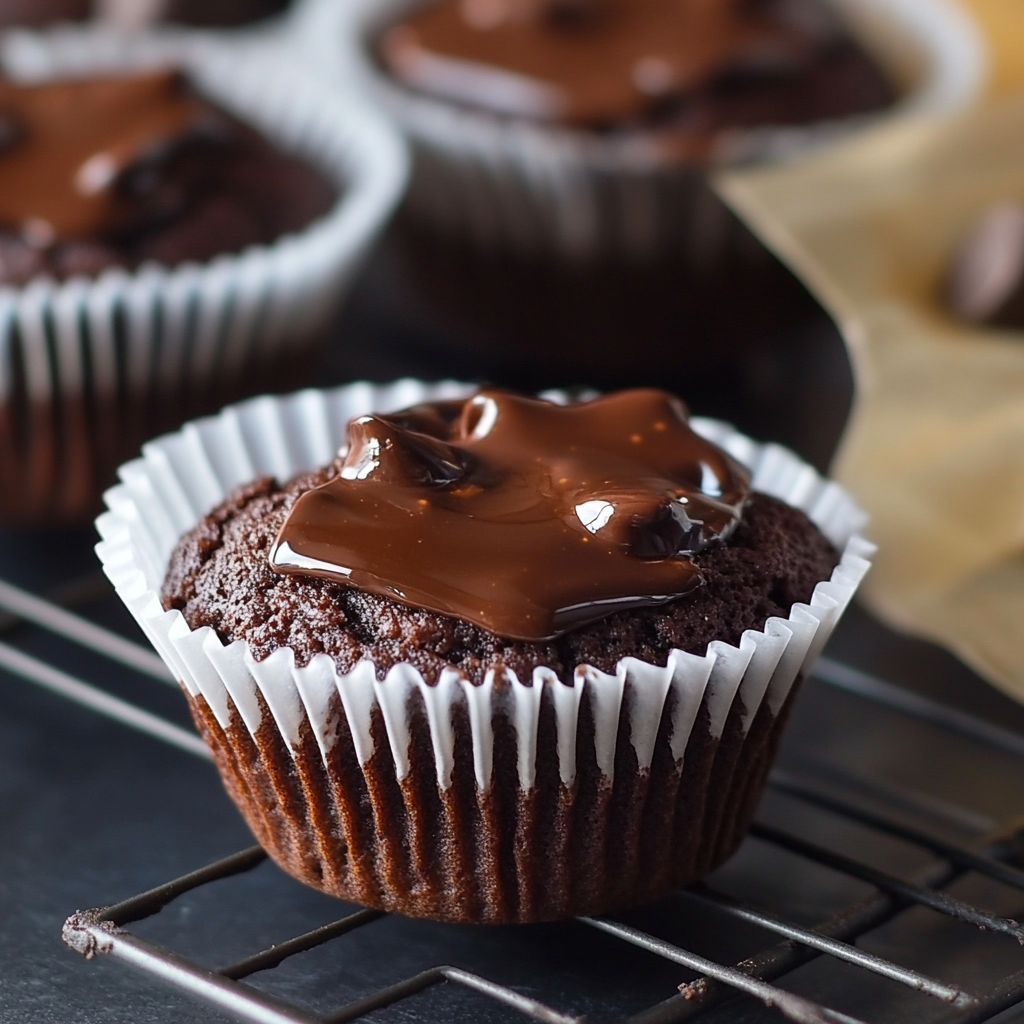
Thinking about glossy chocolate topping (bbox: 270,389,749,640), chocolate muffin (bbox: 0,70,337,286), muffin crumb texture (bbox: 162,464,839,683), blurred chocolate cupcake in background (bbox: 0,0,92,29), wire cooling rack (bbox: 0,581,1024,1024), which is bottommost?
wire cooling rack (bbox: 0,581,1024,1024)

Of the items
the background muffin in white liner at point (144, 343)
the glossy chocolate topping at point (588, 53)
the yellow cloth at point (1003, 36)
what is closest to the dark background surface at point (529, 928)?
the background muffin in white liner at point (144, 343)

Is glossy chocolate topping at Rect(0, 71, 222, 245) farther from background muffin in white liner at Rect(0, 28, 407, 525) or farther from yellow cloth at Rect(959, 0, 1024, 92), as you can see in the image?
yellow cloth at Rect(959, 0, 1024, 92)

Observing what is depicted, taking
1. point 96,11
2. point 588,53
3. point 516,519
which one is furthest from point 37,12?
point 516,519

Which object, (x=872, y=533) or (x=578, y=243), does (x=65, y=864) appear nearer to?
(x=872, y=533)

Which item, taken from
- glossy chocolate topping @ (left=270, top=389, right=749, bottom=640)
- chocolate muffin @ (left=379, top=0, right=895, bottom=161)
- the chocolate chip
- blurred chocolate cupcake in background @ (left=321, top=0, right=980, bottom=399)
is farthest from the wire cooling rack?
chocolate muffin @ (left=379, top=0, right=895, bottom=161)

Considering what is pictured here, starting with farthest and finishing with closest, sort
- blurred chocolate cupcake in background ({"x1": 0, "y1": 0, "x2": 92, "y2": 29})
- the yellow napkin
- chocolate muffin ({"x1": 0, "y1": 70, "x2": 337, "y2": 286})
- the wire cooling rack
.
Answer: blurred chocolate cupcake in background ({"x1": 0, "y1": 0, "x2": 92, "y2": 29}) < chocolate muffin ({"x1": 0, "y1": 70, "x2": 337, "y2": 286}) < the yellow napkin < the wire cooling rack

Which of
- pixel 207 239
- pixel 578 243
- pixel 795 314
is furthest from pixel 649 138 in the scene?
pixel 207 239

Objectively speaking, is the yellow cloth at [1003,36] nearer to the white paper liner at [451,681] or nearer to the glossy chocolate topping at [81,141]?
the glossy chocolate topping at [81,141]
